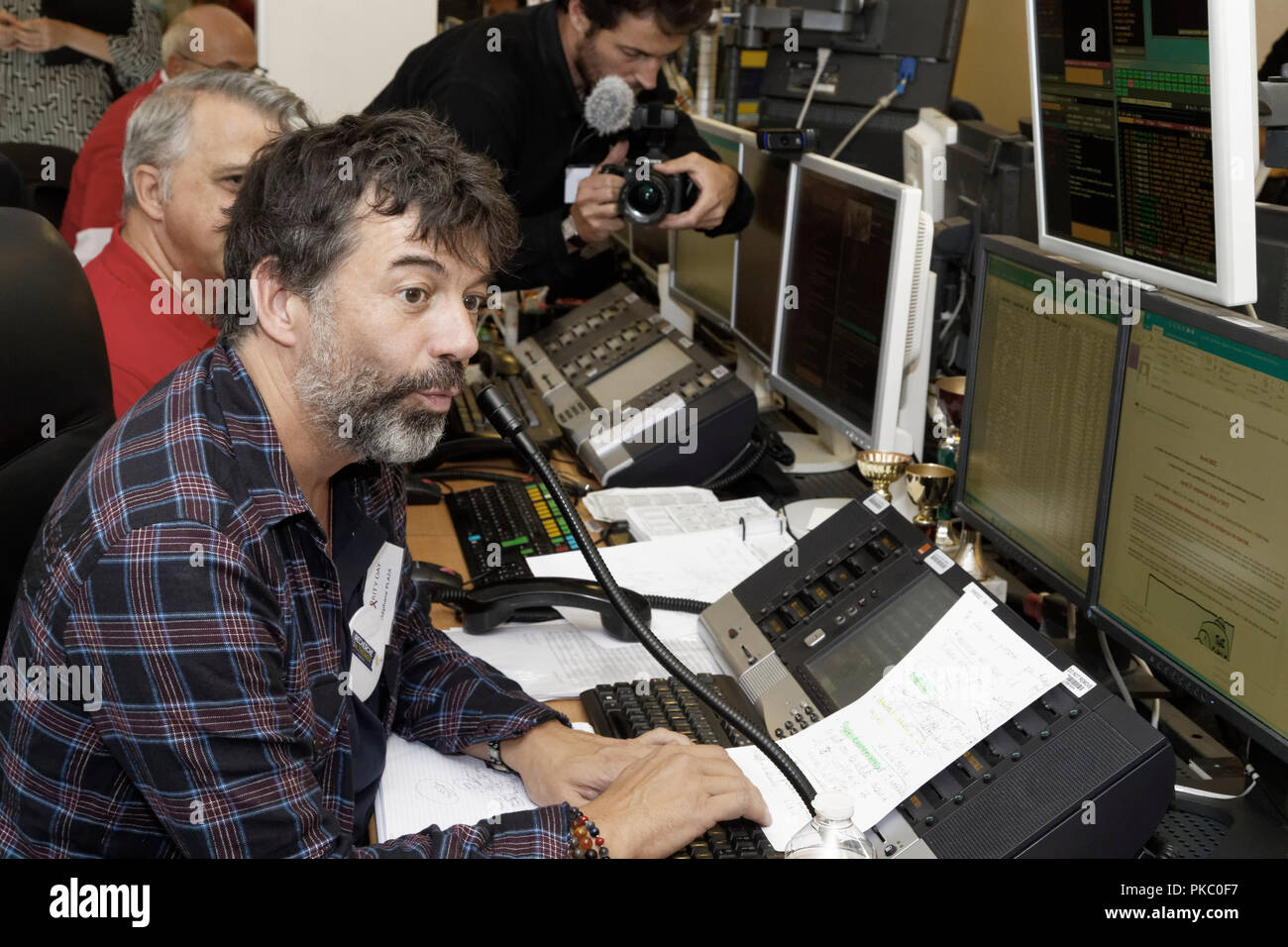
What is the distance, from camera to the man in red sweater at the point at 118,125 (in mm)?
2736

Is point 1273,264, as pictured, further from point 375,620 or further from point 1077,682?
point 375,620

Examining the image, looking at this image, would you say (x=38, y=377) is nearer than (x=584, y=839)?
No

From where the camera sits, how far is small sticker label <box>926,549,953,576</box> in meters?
1.25

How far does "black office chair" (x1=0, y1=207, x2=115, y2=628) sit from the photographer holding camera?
2.86 feet

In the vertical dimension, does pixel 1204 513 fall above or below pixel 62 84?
below

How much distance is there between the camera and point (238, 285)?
1.18 m

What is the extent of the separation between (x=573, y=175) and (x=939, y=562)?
1416 millimetres

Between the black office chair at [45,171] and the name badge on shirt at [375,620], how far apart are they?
2.50 meters

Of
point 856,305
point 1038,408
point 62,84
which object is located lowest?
point 1038,408

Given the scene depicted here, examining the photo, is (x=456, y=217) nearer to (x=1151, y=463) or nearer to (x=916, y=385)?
(x=1151, y=463)

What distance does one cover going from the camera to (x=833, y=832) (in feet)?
3.21

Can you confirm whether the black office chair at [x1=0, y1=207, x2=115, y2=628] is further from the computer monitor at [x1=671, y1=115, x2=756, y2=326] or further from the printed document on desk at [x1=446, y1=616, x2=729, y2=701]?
the computer monitor at [x1=671, y1=115, x2=756, y2=326]

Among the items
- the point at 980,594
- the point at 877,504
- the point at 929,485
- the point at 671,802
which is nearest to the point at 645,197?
the point at 929,485
